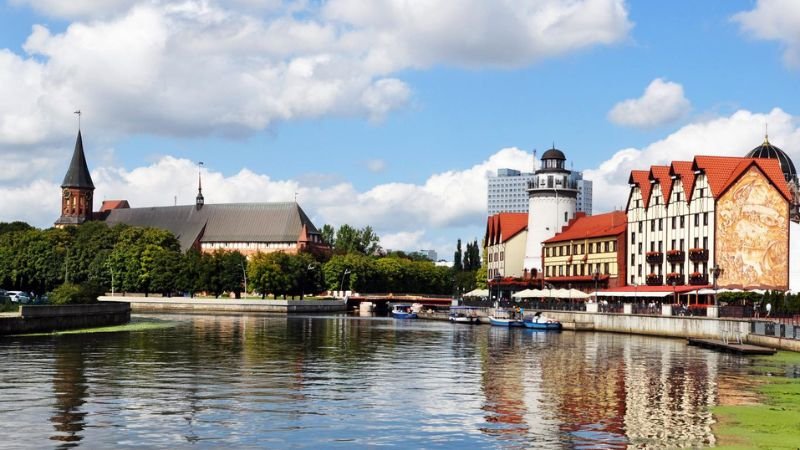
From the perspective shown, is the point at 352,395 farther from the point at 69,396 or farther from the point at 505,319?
the point at 505,319

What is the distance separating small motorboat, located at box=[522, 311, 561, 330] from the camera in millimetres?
118188

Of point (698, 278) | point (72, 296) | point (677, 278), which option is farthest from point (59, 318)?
point (677, 278)

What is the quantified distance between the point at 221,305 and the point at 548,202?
62.6m

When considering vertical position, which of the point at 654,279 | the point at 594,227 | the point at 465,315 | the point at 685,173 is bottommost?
the point at 465,315

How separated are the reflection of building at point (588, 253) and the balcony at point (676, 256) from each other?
41.1 feet

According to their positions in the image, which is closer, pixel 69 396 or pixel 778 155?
pixel 69 396

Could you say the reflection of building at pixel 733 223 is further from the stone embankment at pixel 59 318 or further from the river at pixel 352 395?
the stone embankment at pixel 59 318

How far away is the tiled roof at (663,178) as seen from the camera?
12425 centimetres

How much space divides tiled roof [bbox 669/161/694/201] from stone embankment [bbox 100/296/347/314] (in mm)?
82931

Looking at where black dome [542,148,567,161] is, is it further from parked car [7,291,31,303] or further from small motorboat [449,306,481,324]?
parked car [7,291,31,303]

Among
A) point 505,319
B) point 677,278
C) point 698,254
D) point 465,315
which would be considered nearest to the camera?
point 698,254

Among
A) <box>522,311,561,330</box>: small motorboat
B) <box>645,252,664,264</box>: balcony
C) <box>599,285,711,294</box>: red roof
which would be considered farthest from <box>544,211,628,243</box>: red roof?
<box>522,311,561,330</box>: small motorboat

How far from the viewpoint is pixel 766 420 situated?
3894 centimetres

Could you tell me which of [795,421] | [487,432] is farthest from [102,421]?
[795,421]
